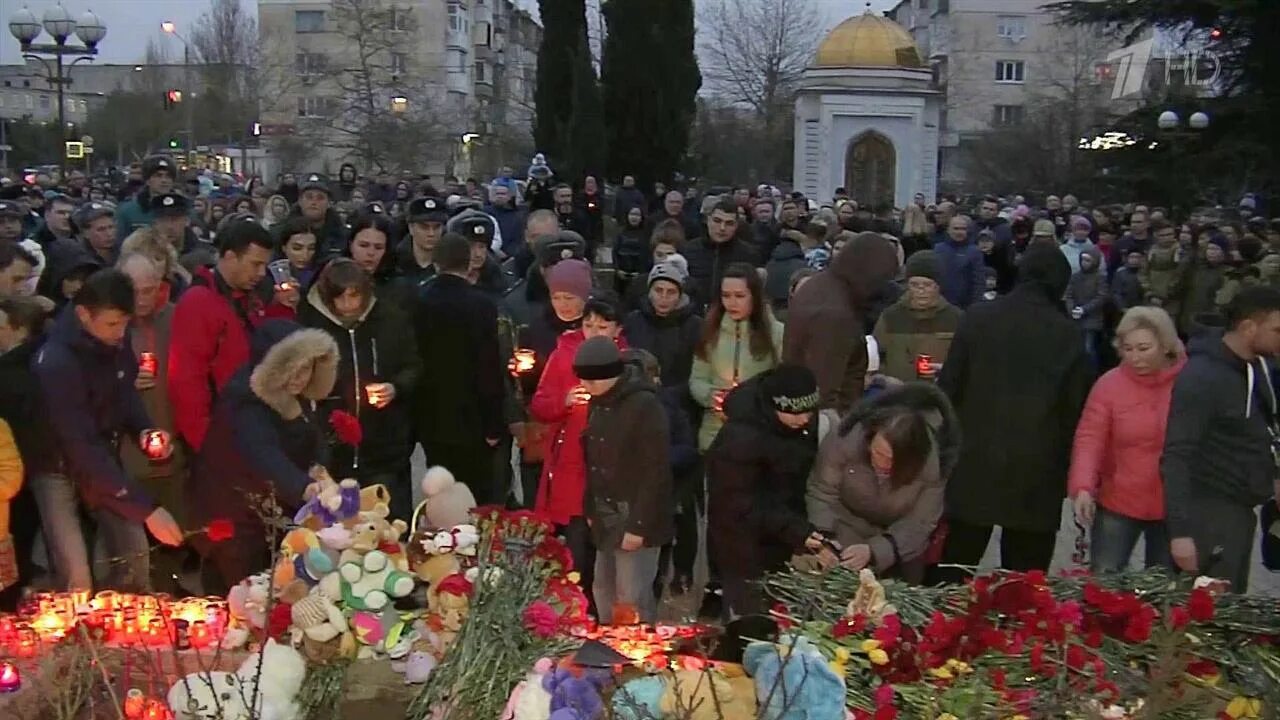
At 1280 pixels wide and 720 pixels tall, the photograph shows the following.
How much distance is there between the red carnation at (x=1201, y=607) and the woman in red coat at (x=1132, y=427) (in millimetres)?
1467

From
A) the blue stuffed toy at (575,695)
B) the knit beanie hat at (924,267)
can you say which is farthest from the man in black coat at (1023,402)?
the blue stuffed toy at (575,695)

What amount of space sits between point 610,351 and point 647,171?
784 inches

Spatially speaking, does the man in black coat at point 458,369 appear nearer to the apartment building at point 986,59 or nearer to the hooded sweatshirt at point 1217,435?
the hooded sweatshirt at point 1217,435

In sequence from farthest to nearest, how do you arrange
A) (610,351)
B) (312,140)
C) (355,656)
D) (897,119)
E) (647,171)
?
1. (312,140)
2. (897,119)
3. (647,171)
4. (610,351)
5. (355,656)

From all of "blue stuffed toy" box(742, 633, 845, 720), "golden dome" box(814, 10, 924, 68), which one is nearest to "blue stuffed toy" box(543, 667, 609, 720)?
"blue stuffed toy" box(742, 633, 845, 720)

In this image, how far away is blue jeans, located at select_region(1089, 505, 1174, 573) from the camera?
5.49 metres

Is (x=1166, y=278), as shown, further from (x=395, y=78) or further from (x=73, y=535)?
(x=395, y=78)

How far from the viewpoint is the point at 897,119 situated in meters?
35.6

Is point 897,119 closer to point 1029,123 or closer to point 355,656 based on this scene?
point 1029,123

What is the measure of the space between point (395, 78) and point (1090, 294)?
35417mm

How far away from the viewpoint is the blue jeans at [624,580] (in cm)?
546

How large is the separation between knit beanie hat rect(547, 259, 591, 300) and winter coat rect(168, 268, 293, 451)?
156 cm

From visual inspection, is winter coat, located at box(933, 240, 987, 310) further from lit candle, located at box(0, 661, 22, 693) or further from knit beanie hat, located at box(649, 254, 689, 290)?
lit candle, located at box(0, 661, 22, 693)

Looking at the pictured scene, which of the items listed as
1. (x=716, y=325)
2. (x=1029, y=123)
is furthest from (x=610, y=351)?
(x=1029, y=123)
